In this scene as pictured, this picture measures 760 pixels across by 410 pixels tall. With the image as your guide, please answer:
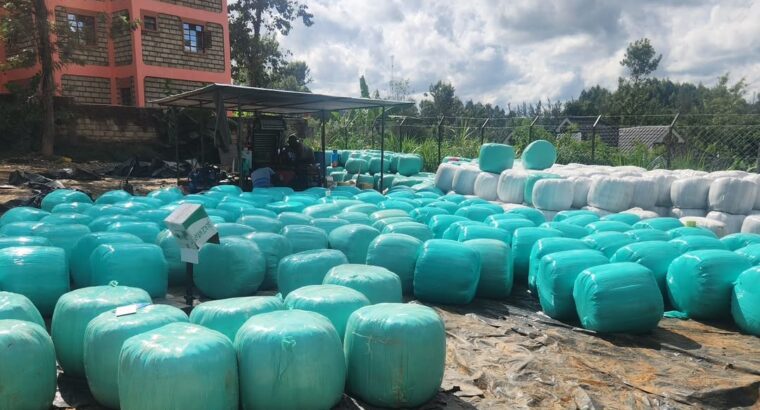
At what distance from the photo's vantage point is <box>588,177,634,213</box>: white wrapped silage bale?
8.62 metres

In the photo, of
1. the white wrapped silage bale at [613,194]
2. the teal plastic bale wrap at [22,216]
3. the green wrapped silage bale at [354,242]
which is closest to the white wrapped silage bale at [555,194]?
the white wrapped silage bale at [613,194]

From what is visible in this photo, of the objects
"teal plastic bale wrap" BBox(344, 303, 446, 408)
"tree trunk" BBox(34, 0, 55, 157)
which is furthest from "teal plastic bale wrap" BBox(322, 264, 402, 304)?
"tree trunk" BBox(34, 0, 55, 157)

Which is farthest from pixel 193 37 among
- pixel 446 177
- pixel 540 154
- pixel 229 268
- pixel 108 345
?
pixel 108 345

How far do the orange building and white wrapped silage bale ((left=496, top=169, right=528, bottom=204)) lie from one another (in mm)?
18828

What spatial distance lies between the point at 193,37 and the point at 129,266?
24.2 m

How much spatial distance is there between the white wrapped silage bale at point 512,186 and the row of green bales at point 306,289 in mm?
1323

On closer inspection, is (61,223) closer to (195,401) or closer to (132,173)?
(195,401)

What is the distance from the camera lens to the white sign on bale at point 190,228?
4297mm

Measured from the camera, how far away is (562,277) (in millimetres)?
5219

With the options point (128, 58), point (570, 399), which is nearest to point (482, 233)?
point (570, 399)

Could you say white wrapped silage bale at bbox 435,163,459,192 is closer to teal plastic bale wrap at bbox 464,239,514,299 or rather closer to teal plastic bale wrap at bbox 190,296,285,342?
teal plastic bale wrap at bbox 464,239,514,299

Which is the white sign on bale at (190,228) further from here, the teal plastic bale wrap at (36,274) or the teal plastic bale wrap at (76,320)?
the teal plastic bale wrap at (36,274)

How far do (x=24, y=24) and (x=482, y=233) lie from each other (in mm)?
17819

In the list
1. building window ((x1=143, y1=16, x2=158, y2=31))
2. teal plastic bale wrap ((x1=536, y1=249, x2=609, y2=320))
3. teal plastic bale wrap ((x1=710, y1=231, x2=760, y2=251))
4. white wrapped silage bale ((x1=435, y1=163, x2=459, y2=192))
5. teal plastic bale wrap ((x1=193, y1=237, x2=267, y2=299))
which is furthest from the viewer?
building window ((x1=143, y1=16, x2=158, y2=31))
